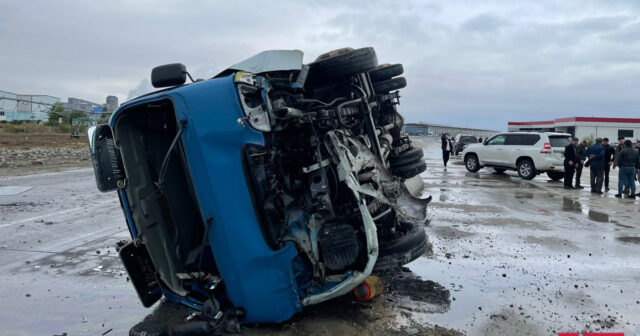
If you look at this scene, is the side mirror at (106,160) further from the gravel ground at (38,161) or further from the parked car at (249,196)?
the gravel ground at (38,161)

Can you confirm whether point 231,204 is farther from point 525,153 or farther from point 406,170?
point 525,153

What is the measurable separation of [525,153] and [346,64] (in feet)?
41.9

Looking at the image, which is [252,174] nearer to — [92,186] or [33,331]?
[33,331]

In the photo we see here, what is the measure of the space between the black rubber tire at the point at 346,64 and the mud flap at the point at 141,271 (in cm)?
220

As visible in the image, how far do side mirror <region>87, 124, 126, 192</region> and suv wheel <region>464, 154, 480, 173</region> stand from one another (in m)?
15.3

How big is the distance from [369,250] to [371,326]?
2.25 ft

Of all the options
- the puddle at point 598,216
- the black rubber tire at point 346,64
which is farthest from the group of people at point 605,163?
the black rubber tire at point 346,64

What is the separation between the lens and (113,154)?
351 cm

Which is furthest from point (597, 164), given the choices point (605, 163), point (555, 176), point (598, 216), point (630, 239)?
point (630, 239)

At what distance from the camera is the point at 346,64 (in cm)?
398

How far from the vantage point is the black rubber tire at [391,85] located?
514cm

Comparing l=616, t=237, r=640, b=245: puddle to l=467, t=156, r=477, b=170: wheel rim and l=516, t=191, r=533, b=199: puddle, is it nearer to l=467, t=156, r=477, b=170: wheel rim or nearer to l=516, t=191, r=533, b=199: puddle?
l=516, t=191, r=533, b=199: puddle

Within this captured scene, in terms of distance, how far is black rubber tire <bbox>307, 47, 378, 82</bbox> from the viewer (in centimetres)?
398

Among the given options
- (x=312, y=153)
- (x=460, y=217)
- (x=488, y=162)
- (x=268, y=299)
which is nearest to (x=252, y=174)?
(x=312, y=153)
